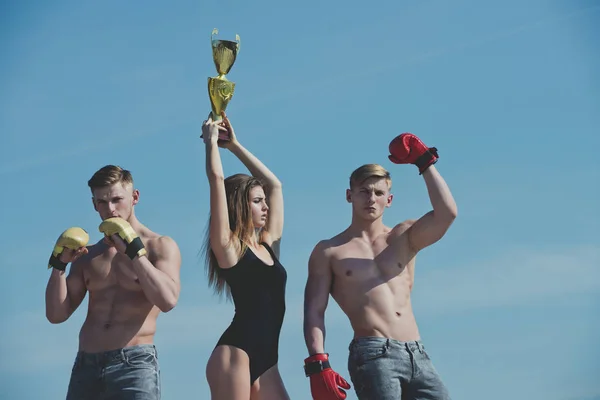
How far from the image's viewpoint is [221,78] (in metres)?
7.99

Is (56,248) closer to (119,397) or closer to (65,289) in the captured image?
(65,289)

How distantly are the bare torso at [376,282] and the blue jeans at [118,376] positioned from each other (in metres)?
1.57

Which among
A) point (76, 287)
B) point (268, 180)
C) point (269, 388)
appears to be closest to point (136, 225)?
point (76, 287)

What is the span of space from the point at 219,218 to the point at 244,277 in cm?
49

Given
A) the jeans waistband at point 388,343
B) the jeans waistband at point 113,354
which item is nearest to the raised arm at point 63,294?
the jeans waistband at point 113,354

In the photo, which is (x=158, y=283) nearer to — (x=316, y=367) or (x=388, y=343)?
(x=316, y=367)

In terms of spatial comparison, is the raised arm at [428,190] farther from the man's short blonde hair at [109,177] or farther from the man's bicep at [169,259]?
the man's short blonde hair at [109,177]

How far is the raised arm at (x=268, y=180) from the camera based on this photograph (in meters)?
8.10

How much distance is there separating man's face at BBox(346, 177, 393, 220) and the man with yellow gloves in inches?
59.7

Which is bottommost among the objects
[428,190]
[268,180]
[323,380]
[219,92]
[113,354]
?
[323,380]

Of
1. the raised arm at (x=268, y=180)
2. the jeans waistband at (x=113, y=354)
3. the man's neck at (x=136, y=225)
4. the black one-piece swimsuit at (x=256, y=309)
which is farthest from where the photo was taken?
the raised arm at (x=268, y=180)

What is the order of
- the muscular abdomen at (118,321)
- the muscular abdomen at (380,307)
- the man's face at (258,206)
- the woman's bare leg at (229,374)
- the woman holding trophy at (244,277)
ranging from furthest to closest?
1. the man's face at (258,206)
2. the muscular abdomen at (380,307)
3. the muscular abdomen at (118,321)
4. the woman holding trophy at (244,277)
5. the woman's bare leg at (229,374)

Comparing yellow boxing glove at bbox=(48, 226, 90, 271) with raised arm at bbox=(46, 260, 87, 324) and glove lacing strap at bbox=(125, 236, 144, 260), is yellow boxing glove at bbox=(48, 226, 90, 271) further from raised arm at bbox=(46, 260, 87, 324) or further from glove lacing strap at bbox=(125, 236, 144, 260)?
glove lacing strap at bbox=(125, 236, 144, 260)

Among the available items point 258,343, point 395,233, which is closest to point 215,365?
point 258,343
